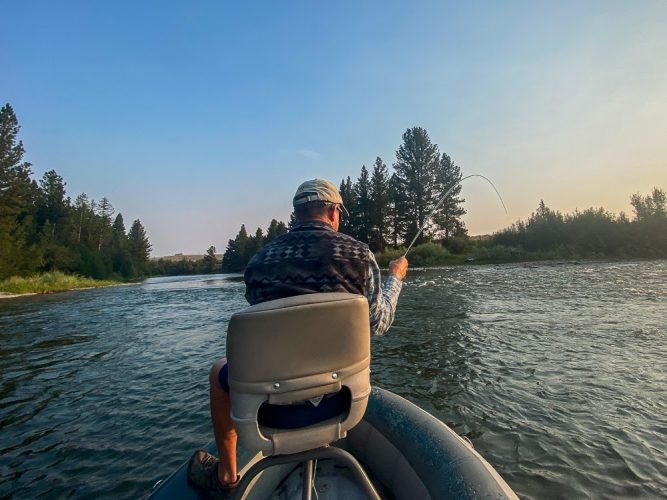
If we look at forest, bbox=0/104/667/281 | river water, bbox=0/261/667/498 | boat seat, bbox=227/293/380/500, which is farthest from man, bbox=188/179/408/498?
forest, bbox=0/104/667/281

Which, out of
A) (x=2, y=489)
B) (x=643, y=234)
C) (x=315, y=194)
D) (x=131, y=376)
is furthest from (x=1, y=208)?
(x=643, y=234)

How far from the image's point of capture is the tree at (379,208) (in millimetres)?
59594

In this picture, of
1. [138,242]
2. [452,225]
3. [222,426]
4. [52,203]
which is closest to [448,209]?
[452,225]

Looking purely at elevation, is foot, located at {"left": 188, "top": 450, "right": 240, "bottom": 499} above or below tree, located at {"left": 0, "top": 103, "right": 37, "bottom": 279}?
below

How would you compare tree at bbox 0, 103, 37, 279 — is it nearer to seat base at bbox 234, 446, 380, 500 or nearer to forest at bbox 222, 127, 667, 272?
forest at bbox 222, 127, 667, 272

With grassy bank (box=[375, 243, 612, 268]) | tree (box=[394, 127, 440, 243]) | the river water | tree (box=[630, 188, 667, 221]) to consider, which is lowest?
the river water

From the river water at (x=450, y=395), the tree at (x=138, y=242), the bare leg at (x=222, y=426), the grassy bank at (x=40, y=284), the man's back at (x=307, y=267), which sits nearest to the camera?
the man's back at (x=307, y=267)

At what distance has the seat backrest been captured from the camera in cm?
148

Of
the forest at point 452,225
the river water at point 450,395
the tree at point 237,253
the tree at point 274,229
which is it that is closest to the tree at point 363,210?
the forest at point 452,225

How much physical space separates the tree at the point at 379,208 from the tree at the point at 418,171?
5.99m

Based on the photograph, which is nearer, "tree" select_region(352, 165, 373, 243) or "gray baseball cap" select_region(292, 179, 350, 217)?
"gray baseball cap" select_region(292, 179, 350, 217)

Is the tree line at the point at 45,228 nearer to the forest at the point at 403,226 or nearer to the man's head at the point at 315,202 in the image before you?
the forest at the point at 403,226

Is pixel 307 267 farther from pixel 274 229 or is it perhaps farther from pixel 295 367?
pixel 274 229

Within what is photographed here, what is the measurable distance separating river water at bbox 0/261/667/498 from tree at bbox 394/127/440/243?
43.0 meters
